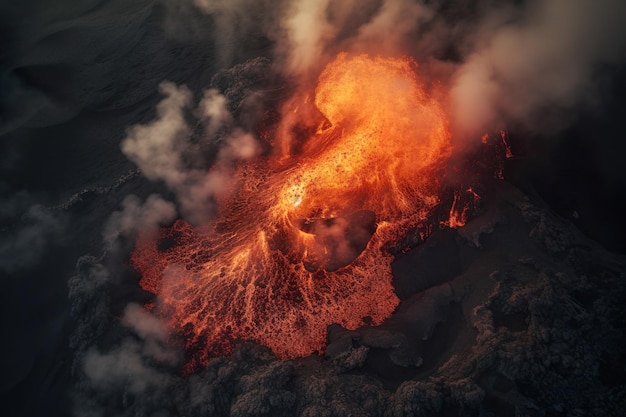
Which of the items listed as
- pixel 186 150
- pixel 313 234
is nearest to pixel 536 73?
pixel 313 234

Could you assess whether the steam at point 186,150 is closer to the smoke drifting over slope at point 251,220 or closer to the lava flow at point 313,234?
the smoke drifting over slope at point 251,220

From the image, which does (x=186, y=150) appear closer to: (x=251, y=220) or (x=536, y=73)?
(x=251, y=220)

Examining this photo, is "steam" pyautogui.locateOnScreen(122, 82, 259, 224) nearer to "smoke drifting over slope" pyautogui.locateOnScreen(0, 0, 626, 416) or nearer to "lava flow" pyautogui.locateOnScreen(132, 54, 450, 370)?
"smoke drifting over slope" pyautogui.locateOnScreen(0, 0, 626, 416)

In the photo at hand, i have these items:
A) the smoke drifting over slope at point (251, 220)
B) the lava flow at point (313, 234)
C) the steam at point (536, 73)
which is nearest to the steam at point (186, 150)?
the smoke drifting over slope at point (251, 220)

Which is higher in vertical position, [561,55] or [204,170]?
[204,170]

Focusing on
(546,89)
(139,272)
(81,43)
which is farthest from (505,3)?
(81,43)

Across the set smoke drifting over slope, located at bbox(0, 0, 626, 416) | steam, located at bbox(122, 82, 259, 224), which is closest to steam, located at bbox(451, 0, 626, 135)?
smoke drifting over slope, located at bbox(0, 0, 626, 416)

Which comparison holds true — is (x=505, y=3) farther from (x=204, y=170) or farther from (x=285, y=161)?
(x=204, y=170)
